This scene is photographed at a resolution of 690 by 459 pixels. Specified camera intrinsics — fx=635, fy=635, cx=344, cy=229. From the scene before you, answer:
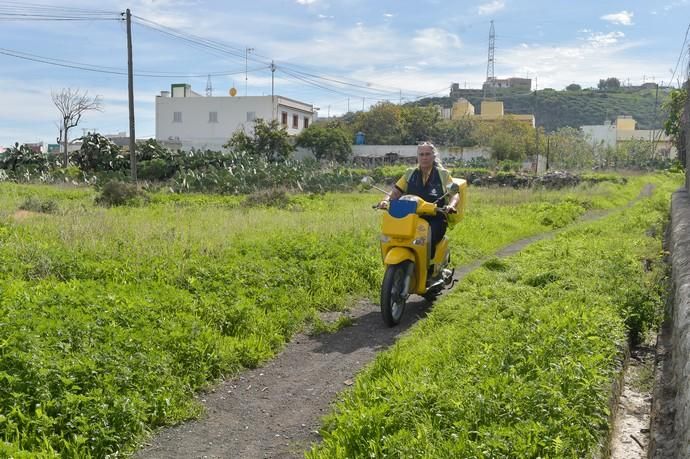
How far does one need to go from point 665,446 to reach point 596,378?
57cm

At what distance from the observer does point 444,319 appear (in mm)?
6992

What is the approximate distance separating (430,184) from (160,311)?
3.57 metres

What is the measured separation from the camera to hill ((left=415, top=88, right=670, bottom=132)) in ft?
440

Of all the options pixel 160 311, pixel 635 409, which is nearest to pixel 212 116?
pixel 160 311

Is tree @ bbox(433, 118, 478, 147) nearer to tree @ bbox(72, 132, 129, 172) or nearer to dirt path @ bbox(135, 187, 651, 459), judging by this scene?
tree @ bbox(72, 132, 129, 172)

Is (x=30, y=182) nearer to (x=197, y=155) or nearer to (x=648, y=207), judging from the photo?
(x=197, y=155)

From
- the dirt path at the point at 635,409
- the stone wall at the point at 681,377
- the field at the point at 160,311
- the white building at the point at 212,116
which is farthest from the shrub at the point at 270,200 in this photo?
the white building at the point at 212,116

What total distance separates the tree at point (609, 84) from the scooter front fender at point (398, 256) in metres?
178

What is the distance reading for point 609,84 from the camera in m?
176

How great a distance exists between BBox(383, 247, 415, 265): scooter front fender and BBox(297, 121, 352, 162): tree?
5043 cm

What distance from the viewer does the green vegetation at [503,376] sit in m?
3.65

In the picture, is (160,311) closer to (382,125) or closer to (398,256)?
(398,256)

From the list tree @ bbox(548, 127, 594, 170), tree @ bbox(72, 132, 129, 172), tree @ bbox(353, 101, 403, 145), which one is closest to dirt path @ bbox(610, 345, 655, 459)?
tree @ bbox(72, 132, 129, 172)

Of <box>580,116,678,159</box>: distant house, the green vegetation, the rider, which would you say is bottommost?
the green vegetation
